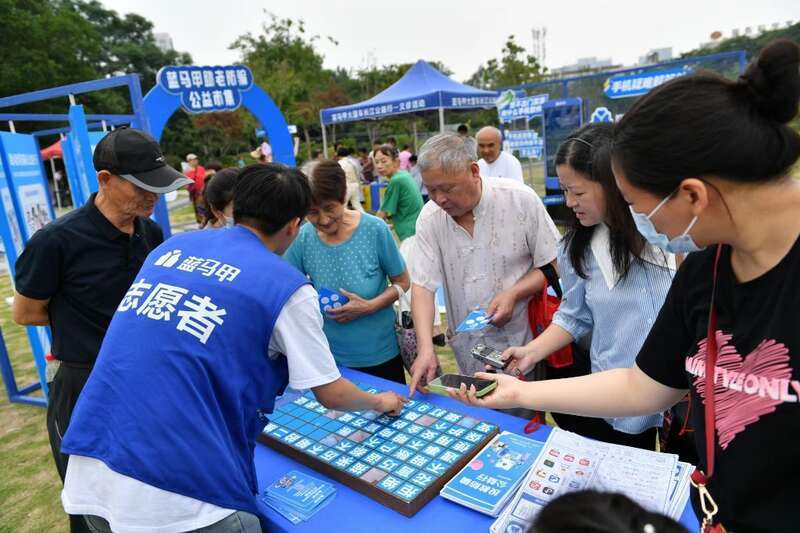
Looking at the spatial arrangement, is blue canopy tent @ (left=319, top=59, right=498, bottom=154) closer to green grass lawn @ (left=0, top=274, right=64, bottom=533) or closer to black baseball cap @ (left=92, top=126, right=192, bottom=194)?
green grass lawn @ (left=0, top=274, right=64, bottom=533)

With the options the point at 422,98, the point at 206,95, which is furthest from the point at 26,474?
the point at 422,98

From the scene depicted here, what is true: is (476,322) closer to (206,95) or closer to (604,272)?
(604,272)

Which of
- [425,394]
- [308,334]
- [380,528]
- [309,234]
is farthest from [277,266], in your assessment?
[309,234]

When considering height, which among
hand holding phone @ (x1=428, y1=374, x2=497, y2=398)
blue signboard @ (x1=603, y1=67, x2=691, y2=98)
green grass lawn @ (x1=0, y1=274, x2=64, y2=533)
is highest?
blue signboard @ (x1=603, y1=67, x2=691, y2=98)

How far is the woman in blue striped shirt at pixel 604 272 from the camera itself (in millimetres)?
1562

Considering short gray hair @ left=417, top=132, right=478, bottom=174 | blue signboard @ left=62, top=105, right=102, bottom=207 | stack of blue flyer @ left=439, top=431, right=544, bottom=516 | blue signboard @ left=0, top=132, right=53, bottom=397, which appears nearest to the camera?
stack of blue flyer @ left=439, top=431, right=544, bottom=516

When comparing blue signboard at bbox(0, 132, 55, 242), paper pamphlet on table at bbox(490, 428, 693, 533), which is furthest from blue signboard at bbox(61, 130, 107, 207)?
paper pamphlet on table at bbox(490, 428, 693, 533)

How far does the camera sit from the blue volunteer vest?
1.13m

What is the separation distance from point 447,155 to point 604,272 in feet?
2.40

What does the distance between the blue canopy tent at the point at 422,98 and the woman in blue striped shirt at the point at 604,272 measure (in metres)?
9.02

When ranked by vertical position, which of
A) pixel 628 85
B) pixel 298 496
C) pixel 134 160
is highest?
pixel 628 85

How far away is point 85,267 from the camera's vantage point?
6.20 ft

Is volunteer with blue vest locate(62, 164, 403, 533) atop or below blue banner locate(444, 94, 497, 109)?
below

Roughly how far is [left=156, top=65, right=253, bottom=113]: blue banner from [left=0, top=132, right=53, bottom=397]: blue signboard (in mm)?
1133
